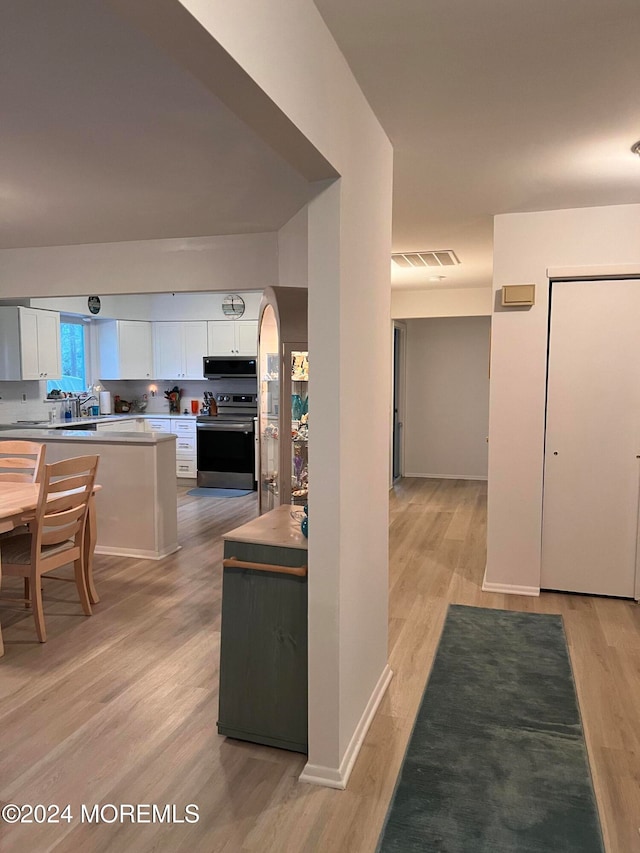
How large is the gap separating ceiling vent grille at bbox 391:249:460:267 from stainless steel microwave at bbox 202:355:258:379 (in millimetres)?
2712

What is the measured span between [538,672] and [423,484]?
5.48 metres

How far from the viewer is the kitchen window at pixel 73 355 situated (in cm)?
816

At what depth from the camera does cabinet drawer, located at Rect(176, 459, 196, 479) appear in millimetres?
8461

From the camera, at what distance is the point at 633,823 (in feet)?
7.04

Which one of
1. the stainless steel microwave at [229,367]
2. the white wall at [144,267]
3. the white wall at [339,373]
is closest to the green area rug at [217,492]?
the stainless steel microwave at [229,367]

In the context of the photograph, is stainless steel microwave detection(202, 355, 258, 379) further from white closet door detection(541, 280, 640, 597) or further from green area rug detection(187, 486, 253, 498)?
white closet door detection(541, 280, 640, 597)

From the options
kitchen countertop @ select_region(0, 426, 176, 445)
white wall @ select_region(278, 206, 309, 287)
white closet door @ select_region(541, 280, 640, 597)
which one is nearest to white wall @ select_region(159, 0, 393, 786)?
white wall @ select_region(278, 206, 309, 287)

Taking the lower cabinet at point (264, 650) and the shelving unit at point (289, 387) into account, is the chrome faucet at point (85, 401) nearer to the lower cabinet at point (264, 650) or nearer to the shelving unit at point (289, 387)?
the shelving unit at point (289, 387)

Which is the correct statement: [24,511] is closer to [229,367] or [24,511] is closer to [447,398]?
[229,367]

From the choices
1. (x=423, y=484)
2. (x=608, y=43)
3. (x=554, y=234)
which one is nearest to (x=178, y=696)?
(x=608, y=43)

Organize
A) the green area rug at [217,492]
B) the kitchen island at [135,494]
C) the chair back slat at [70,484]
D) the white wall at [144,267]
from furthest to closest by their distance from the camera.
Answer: the green area rug at [217,492] → the kitchen island at [135,494] → the white wall at [144,267] → the chair back slat at [70,484]

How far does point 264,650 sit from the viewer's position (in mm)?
2537

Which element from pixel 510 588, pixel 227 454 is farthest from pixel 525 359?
pixel 227 454

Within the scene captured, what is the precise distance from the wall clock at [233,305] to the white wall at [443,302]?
197cm
